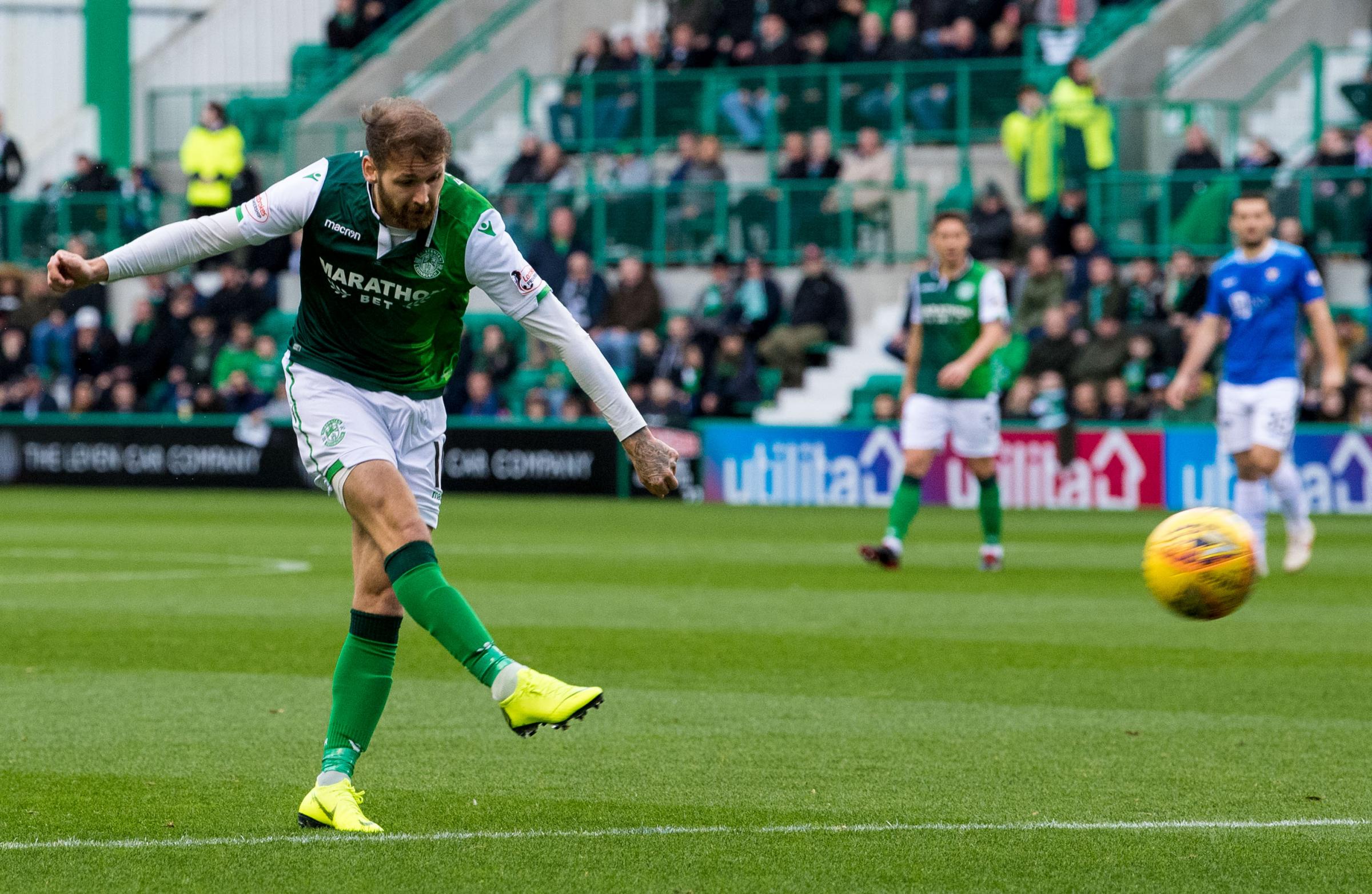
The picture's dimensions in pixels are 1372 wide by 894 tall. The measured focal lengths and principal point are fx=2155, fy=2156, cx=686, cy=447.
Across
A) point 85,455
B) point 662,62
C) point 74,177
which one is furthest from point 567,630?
point 74,177

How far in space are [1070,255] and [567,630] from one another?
47.1 ft

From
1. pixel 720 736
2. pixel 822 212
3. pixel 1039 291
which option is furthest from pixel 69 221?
pixel 720 736

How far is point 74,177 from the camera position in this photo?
32.2m

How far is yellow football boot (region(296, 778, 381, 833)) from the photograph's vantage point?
18.8ft

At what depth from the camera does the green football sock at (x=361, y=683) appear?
235 inches

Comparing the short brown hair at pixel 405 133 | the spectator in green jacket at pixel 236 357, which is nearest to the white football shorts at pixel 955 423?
the short brown hair at pixel 405 133

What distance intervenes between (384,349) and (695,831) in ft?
5.19

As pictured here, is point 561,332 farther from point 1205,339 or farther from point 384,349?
point 1205,339

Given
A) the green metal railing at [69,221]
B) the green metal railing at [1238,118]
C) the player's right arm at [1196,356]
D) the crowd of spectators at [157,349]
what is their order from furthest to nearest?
the green metal railing at [69,221], the crowd of spectators at [157,349], the green metal railing at [1238,118], the player's right arm at [1196,356]

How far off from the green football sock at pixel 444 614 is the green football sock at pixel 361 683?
1.09 feet

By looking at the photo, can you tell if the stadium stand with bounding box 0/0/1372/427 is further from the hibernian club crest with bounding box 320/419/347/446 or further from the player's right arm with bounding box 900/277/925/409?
the hibernian club crest with bounding box 320/419/347/446

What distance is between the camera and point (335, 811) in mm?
5754

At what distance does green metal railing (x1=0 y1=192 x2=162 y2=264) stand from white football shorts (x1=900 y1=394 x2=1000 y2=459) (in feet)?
62.1

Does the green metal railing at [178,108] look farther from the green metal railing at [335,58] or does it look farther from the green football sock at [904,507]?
the green football sock at [904,507]
